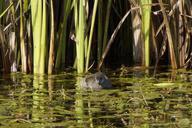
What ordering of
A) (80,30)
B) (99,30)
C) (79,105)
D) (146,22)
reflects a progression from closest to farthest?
(79,105) < (80,30) < (146,22) < (99,30)

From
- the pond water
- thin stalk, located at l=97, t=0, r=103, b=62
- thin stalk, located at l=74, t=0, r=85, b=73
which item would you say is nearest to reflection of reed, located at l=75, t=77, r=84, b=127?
the pond water

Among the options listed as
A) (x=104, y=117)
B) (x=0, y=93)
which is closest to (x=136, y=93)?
(x=104, y=117)

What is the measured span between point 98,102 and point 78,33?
1.42 m

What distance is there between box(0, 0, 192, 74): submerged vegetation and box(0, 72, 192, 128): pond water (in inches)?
11.9

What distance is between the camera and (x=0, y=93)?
17.2 feet

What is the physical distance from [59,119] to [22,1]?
2.52 meters

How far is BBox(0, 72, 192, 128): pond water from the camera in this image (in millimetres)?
4113

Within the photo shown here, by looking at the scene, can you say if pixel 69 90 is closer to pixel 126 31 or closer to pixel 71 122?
pixel 71 122

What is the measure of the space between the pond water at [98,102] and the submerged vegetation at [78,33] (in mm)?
302

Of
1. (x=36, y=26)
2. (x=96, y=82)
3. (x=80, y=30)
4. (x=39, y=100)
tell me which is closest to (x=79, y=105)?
(x=39, y=100)

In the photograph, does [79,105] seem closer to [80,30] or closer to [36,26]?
[80,30]

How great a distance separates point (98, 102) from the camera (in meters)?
4.78

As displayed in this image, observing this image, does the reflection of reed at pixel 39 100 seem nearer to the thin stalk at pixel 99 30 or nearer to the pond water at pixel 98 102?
the pond water at pixel 98 102

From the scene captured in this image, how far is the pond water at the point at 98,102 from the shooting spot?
4.11 metres
